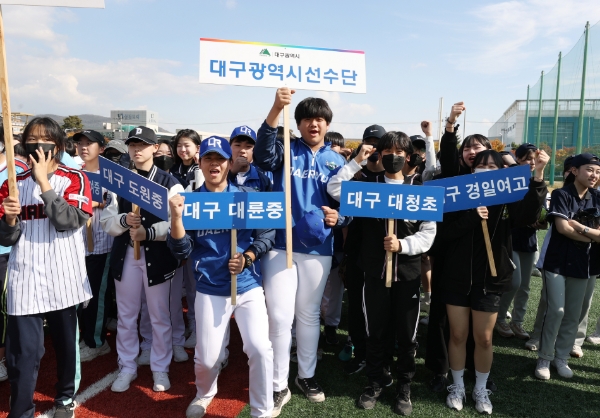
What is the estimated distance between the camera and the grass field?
3418mm

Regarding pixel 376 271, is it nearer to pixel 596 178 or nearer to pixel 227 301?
pixel 227 301

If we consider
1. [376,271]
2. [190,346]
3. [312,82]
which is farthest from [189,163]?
[376,271]

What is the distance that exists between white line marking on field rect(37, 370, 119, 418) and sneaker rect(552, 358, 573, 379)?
4243mm

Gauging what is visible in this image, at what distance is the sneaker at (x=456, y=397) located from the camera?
3.45 m

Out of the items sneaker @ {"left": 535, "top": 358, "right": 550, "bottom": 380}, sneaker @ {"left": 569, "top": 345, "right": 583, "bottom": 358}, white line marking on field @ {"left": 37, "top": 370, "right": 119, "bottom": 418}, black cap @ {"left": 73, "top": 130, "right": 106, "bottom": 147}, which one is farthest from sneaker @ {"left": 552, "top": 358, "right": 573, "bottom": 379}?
black cap @ {"left": 73, "top": 130, "right": 106, "bottom": 147}

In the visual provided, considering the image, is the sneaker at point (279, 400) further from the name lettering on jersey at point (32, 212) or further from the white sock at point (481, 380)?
the name lettering on jersey at point (32, 212)

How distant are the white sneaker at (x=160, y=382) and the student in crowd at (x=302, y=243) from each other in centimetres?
101

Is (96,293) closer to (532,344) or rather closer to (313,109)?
(313,109)

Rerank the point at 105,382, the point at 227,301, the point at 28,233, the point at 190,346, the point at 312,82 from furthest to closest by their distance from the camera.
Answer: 1. the point at 190,346
2. the point at 105,382
3. the point at 312,82
4. the point at 227,301
5. the point at 28,233

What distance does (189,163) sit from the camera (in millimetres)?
5355

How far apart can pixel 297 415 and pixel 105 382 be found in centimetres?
180

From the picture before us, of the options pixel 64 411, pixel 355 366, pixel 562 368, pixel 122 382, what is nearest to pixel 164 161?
pixel 122 382

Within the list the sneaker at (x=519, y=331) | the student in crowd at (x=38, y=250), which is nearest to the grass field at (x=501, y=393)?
the sneaker at (x=519, y=331)

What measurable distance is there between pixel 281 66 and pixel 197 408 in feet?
8.93
